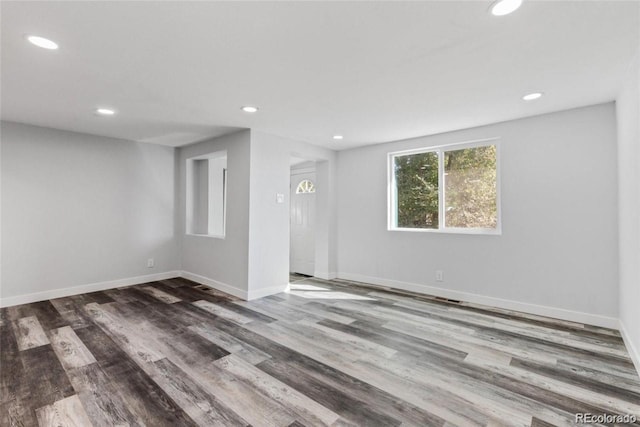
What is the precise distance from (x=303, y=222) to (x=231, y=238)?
193 centimetres

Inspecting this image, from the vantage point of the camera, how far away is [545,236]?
3.35 metres

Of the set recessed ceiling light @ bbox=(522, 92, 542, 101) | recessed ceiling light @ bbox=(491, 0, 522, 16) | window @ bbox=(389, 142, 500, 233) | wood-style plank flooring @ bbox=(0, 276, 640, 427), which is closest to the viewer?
recessed ceiling light @ bbox=(491, 0, 522, 16)

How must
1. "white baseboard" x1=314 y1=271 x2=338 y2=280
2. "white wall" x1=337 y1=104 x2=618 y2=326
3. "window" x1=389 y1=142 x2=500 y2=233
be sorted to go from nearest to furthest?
"white wall" x1=337 y1=104 x2=618 y2=326 < "window" x1=389 y1=142 x2=500 y2=233 < "white baseboard" x1=314 y1=271 x2=338 y2=280

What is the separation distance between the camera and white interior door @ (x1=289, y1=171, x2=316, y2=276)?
18.9ft

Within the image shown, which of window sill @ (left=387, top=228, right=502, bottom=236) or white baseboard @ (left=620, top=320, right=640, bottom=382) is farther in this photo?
window sill @ (left=387, top=228, right=502, bottom=236)

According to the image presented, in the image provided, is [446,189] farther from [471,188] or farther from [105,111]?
[105,111]

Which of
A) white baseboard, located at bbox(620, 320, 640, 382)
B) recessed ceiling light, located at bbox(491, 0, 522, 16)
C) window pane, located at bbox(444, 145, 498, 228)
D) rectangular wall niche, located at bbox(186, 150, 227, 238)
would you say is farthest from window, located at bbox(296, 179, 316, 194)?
white baseboard, located at bbox(620, 320, 640, 382)

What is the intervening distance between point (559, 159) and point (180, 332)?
428 cm

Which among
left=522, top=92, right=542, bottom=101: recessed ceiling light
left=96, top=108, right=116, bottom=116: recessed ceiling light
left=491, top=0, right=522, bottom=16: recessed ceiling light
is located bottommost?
left=491, top=0, right=522, bottom=16: recessed ceiling light

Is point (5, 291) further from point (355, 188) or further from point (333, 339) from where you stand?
point (355, 188)

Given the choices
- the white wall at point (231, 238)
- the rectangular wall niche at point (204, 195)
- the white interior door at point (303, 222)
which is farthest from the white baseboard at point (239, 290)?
the white interior door at point (303, 222)

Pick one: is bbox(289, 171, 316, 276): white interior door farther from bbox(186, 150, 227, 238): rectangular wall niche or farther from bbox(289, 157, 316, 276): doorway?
bbox(186, 150, 227, 238): rectangular wall niche

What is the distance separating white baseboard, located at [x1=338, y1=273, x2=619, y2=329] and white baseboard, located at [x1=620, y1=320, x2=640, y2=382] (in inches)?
8.4

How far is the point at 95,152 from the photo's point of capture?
4.37 metres
